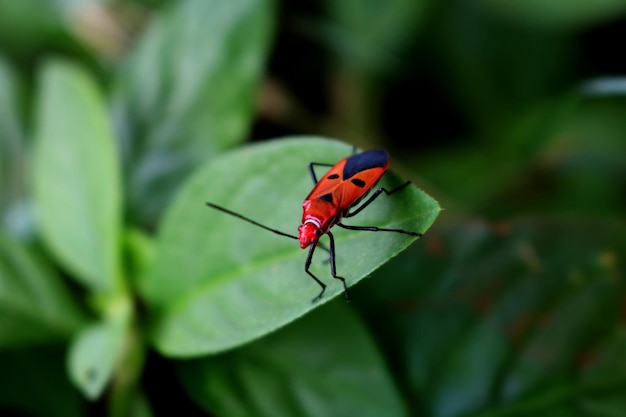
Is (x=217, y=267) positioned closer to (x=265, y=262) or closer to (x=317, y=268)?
(x=265, y=262)

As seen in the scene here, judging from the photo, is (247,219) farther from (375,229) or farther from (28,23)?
(28,23)

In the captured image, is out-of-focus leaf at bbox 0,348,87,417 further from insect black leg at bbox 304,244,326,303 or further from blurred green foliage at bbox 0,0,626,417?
insect black leg at bbox 304,244,326,303

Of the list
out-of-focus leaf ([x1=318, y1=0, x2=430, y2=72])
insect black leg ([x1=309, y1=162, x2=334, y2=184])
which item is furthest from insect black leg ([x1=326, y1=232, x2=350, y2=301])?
out-of-focus leaf ([x1=318, y1=0, x2=430, y2=72])

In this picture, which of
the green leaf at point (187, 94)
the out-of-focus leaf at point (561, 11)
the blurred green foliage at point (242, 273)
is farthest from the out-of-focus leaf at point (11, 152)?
the out-of-focus leaf at point (561, 11)

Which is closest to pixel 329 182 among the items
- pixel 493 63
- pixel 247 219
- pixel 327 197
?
pixel 327 197

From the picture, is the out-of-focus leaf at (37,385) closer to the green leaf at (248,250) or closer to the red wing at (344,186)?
the green leaf at (248,250)
